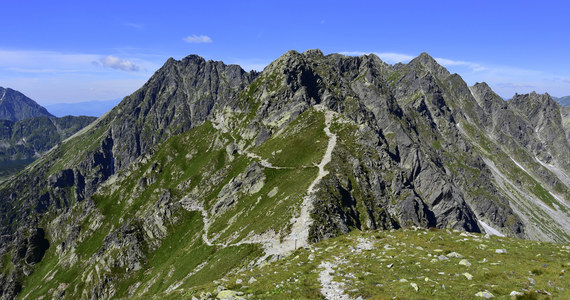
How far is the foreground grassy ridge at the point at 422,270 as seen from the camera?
21359 millimetres

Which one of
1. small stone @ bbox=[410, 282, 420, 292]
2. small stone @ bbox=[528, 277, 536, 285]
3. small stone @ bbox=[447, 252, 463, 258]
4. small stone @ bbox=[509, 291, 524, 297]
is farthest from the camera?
A: small stone @ bbox=[447, 252, 463, 258]

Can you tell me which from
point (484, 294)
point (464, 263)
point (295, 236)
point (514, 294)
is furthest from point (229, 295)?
point (295, 236)

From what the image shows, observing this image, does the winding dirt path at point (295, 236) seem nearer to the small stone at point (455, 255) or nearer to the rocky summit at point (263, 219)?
the rocky summit at point (263, 219)

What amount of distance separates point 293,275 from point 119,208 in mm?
174210

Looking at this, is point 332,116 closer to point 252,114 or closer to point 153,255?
point 252,114

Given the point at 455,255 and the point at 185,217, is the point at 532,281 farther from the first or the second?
the point at 185,217

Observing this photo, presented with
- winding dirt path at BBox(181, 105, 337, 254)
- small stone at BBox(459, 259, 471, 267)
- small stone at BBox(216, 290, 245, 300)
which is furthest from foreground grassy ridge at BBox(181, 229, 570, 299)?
winding dirt path at BBox(181, 105, 337, 254)

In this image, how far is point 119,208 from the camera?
6757 inches

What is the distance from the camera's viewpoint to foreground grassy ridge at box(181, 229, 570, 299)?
21359mm

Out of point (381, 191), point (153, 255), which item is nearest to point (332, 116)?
point (381, 191)

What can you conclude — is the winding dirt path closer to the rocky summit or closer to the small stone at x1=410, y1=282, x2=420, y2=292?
the rocky summit

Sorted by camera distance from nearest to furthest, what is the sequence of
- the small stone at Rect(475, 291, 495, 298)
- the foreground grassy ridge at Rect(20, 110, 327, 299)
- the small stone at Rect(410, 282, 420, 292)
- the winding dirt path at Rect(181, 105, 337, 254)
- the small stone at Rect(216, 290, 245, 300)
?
the small stone at Rect(475, 291, 495, 298)
the small stone at Rect(410, 282, 420, 292)
the small stone at Rect(216, 290, 245, 300)
the winding dirt path at Rect(181, 105, 337, 254)
the foreground grassy ridge at Rect(20, 110, 327, 299)

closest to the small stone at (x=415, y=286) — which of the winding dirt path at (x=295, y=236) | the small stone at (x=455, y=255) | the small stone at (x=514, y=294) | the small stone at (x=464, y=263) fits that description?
the small stone at (x=514, y=294)

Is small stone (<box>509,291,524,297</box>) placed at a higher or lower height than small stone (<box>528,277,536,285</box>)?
higher
